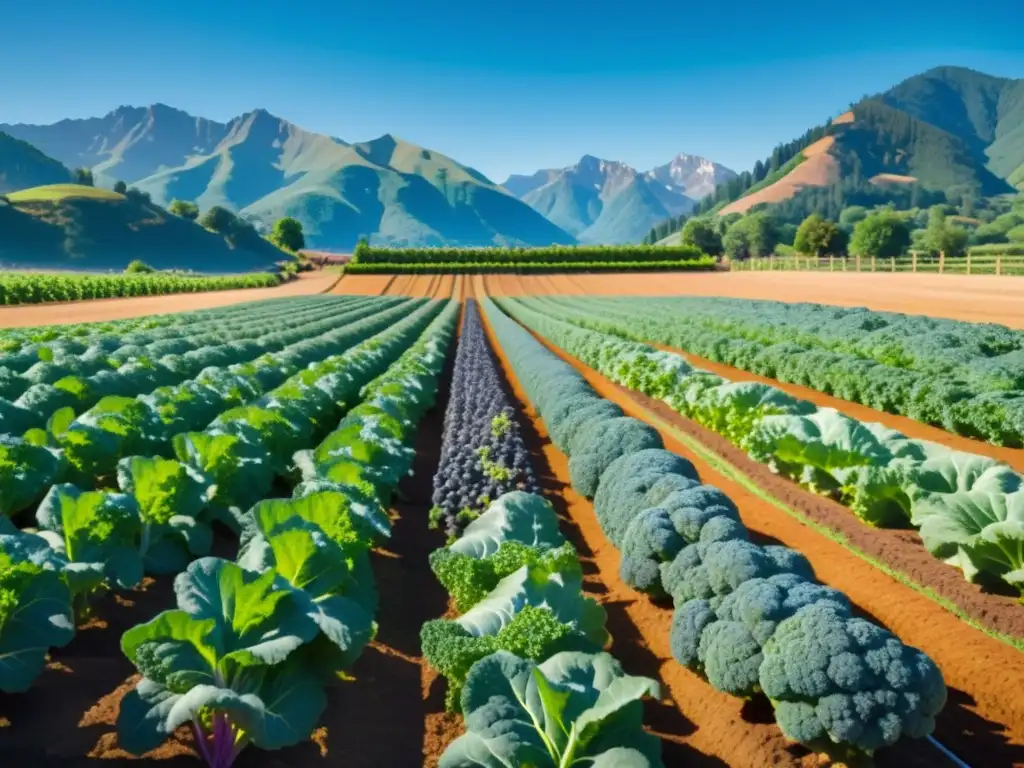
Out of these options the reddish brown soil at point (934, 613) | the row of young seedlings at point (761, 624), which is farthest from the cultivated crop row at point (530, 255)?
the row of young seedlings at point (761, 624)

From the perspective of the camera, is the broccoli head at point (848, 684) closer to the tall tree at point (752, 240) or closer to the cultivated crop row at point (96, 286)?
the cultivated crop row at point (96, 286)

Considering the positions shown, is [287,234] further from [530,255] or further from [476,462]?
[476,462]

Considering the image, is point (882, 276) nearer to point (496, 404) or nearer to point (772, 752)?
point (496, 404)

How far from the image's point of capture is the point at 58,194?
536 feet

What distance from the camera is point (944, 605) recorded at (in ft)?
19.9

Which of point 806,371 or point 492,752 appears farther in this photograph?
point 806,371

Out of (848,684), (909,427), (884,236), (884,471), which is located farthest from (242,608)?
(884,236)

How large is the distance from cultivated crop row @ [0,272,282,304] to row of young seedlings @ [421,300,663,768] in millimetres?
50736

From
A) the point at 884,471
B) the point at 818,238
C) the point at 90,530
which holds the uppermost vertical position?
the point at 818,238

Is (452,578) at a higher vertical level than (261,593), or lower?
lower

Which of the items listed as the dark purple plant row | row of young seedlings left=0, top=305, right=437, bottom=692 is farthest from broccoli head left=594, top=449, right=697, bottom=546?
row of young seedlings left=0, top=305, right=437, bottom=692

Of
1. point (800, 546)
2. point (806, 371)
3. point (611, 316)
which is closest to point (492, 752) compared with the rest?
point (800, 546)

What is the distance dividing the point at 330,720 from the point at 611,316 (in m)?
33.2

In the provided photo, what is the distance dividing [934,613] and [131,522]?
244 inches
